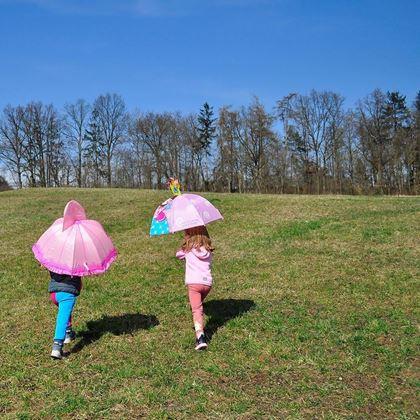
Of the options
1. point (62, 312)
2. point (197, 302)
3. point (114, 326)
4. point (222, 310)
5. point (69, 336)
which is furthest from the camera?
point (222, 310)

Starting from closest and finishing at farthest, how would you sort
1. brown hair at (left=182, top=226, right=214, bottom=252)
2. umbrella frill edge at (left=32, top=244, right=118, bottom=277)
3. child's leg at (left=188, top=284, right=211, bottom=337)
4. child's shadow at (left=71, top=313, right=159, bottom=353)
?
umbrella frill edge at (left=32, top=244, right=118, bottom=277) → child's leg at (left=188, top=284, right=211, bottom=337) → brown hair at (left=182, top=226, right=214, bottom=252) → child's shadow at (left=71, top=313, right=159, bottom=353)

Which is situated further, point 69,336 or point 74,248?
point 69,336

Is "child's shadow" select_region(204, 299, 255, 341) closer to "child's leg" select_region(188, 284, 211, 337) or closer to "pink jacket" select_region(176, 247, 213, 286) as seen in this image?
"child's leg" select_region(188, 284, 211, 337)

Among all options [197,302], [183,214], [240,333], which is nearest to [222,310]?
[240,333]

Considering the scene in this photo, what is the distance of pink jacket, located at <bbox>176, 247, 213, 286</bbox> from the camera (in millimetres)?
7453

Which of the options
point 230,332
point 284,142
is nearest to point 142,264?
point 230,332

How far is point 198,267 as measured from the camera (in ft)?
24.6

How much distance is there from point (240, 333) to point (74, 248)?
2.85 m

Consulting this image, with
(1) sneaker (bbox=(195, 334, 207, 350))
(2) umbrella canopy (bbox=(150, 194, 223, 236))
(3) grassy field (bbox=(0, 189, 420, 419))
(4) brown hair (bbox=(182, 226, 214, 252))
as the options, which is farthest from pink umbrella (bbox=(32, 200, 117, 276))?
(1) sneaker (bbox=(195, 334, 207, 350))

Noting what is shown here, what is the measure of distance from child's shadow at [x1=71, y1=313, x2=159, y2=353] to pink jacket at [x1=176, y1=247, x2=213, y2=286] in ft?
4.82

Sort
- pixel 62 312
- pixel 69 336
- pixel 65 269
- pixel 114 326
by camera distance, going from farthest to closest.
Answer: pixel 114 326 < pixel 69 336 < pixel 62 312 < pixel 65 269

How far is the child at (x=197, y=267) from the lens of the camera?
293 inches

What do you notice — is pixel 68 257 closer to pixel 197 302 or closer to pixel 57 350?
pixel 57 350

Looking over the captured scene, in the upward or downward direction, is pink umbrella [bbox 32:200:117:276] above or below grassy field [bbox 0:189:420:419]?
above
